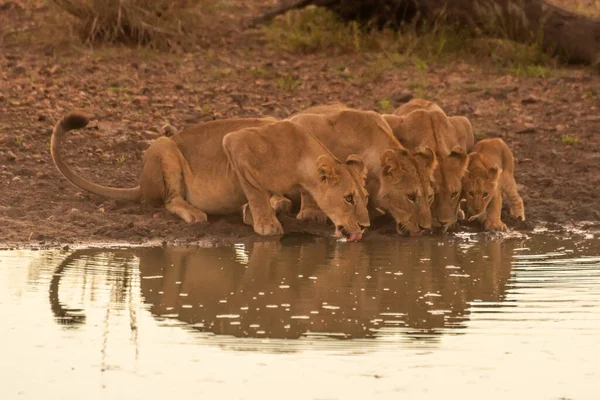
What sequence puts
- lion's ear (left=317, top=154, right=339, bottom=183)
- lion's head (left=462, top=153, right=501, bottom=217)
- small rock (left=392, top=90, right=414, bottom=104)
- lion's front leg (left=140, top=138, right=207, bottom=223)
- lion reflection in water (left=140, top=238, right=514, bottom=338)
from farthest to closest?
small rock (left=392, top=90, right=414, bottom=104), lion's front leg (left=140, top=138, right=207, bottom=223), lion's head (left=462, top=153, right=501, bottom=217), lion's ear (left=317, top=154, right=339, bottom=183), lion reflection in water (left=140, top=238, right=514, bottom=338)

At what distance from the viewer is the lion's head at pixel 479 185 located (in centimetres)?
901

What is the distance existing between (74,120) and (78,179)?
1.42 feet

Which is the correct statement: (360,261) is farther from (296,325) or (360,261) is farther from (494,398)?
(494,398)

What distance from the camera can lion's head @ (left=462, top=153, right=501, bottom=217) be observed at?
901 centimetres

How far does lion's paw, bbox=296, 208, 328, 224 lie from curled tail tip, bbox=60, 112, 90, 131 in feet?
5.28

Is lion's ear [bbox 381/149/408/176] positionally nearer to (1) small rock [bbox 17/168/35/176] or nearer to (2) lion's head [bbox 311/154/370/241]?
(2) lion's head [bbox 311/154/370/241]

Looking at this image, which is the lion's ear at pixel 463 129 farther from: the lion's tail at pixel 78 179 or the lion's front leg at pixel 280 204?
the lion's tail at pixel 78 179

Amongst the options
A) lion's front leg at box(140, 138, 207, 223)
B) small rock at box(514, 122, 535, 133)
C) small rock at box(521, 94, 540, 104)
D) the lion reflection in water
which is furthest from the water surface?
small rock at box(521, 94, 540, 104)

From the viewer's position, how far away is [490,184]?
9.05 m

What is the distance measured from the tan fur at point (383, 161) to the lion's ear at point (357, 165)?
0.16 m

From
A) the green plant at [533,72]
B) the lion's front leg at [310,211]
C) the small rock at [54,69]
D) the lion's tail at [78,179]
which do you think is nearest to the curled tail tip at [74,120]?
the lion's tail at [78,179]

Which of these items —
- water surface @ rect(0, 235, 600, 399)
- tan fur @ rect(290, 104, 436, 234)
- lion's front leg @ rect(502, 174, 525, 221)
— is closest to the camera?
water surface @ rect(0, 235, 600, 399)

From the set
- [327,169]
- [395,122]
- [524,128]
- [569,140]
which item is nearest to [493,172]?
[395,122]

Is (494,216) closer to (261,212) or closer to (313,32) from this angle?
(261,212)
